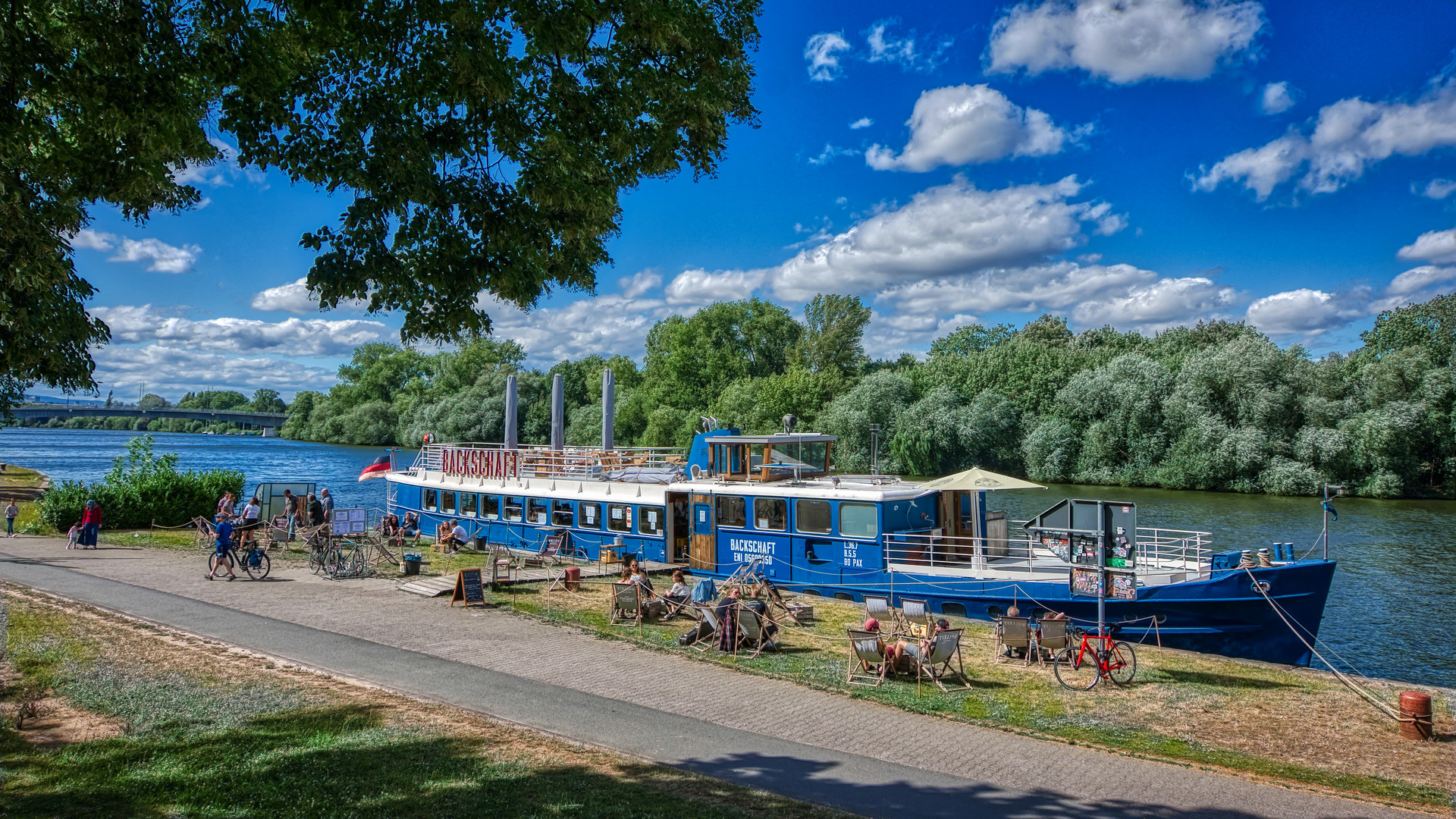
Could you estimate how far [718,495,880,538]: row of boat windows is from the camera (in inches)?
795

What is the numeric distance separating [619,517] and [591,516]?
117 centimetres

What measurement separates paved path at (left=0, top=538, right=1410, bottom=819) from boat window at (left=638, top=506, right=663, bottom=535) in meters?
7.68

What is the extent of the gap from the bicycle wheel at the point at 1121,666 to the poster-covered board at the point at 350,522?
20464 millimetres

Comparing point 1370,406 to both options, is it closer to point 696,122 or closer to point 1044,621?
point 1044,621

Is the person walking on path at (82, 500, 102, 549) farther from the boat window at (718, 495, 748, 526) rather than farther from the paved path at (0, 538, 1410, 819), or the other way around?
the boat window at (718, 495, 748, 526)

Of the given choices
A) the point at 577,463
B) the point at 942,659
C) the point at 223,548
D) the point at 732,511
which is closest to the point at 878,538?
the point at 732,511

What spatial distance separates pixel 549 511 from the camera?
27359mm

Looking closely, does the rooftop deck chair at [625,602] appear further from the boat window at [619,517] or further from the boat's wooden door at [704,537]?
the boat window at [619,517]

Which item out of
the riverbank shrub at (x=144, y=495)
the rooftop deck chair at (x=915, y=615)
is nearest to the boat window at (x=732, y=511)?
the rooftop deck chair at (x=915, y=615)

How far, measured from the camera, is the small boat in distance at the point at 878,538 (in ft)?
53.5

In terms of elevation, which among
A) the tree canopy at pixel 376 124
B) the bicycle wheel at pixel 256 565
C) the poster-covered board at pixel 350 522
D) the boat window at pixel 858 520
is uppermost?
the tree canopy at pixel 376 124

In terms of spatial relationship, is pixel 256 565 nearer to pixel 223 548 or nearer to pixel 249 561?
pixel 249 561

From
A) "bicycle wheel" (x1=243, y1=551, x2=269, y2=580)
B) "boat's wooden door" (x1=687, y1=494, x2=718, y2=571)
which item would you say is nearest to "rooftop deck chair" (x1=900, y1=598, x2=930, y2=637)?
"boat's wooden door" (x1=687, y1=494, x2=718, y2=571)

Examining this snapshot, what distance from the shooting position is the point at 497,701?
1105 cm
